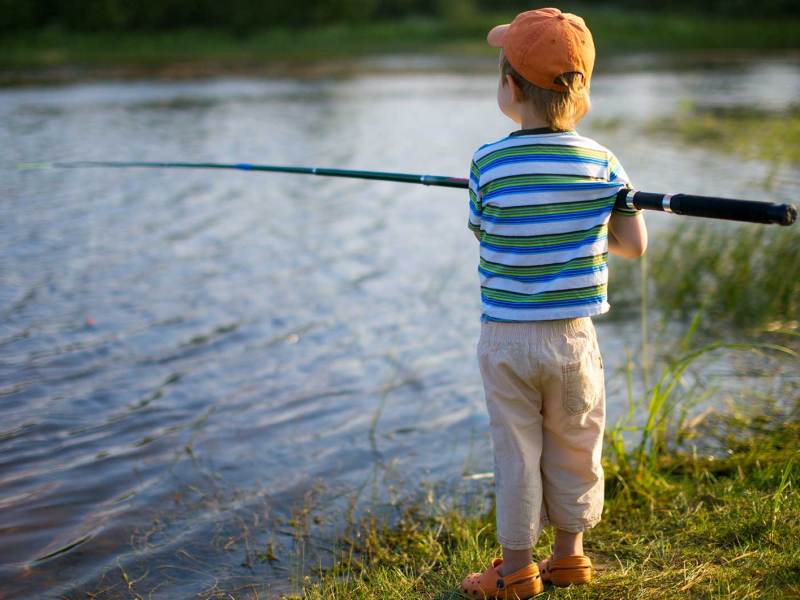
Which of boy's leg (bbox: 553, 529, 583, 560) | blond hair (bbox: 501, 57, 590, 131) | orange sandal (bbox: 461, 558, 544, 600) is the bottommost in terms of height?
orange sandal (bbox: 461, 558, 544, 600)

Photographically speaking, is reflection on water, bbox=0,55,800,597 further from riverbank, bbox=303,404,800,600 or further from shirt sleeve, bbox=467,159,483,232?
shirt sleeve, bbox=467,159,483,232

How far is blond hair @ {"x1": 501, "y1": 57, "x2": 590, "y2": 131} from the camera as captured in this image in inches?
98.4

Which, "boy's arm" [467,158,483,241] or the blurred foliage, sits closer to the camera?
"boy's arm" [467,158,483,241]

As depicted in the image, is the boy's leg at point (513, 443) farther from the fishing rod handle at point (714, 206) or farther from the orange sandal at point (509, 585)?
the fishing rod handle at point (714, 206)

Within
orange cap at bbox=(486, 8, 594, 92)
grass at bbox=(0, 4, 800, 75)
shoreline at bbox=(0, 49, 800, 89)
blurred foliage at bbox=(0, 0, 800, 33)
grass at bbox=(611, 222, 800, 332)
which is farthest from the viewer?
blurred foliage at bbox=(0, 0, 800, 33)

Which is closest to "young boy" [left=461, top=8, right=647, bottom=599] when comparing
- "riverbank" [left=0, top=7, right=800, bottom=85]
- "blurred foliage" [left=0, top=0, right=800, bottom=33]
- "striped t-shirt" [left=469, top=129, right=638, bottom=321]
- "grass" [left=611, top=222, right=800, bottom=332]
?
"striped t-shirt" [left=469, top=129, right=638, bottom=321]

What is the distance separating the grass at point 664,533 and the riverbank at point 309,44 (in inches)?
901

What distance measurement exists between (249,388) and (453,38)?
34.4 meters

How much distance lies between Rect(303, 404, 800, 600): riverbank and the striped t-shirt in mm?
788

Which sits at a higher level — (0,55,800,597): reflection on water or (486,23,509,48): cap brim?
(486,23,509,48): cap brim

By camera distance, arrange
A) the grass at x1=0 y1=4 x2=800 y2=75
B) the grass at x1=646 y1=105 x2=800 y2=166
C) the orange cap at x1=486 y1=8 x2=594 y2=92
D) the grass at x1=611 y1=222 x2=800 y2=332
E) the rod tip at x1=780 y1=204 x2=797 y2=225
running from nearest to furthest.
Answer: the rod tip at x1=780 y1=204 x2=797 y2=225
the orange cap at x1=486 y1=8 x2=594 y2=92
the grass at x1=611 y1=222 x2=800 y2=332
the grass at x1=646 y1=105 x2=800 y2=166
the grass at x1=0 y1=4 x2=800 y2=75

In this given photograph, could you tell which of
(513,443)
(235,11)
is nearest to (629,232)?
(513,443)

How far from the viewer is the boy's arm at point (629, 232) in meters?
2.59

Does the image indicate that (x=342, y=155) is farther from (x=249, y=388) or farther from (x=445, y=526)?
(x=445, y=526)
